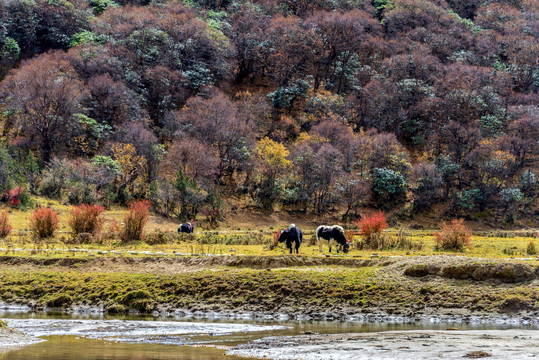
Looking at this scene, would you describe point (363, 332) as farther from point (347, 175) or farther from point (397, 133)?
point (397, 133)

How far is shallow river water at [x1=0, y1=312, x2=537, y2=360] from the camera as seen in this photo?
13672mm

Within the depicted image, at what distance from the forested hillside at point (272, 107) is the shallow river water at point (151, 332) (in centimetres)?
3289

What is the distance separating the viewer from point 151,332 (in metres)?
17.0

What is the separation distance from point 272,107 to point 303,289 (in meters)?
65.8

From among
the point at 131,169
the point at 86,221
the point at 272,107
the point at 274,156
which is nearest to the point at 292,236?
the point at 86,221

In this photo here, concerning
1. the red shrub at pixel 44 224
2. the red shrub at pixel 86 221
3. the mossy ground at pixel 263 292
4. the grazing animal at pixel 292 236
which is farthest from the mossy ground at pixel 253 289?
the red shrub at pixel 86 221

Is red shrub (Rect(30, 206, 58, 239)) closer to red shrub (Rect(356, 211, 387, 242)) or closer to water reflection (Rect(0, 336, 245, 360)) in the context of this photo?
red shrub (Rect(356, 211, 387, 242))

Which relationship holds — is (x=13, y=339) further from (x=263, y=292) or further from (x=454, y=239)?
(x=454, y=239)

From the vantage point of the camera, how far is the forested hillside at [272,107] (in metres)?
63.9

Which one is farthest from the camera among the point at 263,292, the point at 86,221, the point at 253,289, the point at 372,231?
the point at 86,221

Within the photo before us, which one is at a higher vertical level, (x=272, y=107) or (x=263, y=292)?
(x=272, y=107)

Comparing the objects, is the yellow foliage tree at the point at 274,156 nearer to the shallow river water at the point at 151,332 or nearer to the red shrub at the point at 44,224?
the red shrub at the point at 44,224

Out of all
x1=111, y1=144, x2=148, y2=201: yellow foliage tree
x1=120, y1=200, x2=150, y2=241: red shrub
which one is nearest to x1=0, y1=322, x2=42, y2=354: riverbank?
x1=120, y1=200, x2=150, y2=241: red shrub

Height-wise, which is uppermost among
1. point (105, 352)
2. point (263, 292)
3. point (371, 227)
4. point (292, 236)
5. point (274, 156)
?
point (274, 156)
